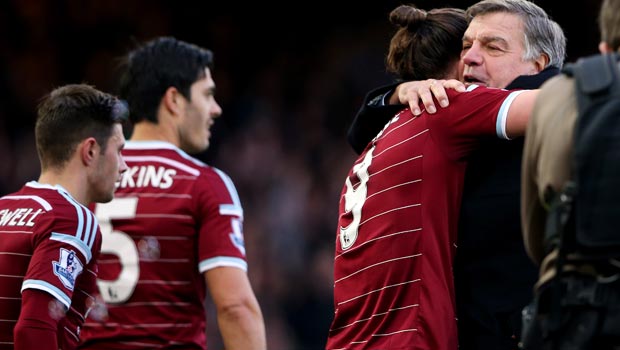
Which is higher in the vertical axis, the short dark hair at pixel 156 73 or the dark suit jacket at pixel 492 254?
the short dark hair at pixel 156 73

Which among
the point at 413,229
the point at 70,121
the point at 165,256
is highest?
the point at 70,121

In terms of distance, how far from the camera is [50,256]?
3719mm

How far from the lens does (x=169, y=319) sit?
4.69 metres

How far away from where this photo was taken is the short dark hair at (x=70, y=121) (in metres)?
4.22

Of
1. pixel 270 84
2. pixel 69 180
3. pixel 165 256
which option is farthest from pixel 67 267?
pixel 270 84

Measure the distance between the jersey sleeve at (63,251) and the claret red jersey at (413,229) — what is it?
0.96 m

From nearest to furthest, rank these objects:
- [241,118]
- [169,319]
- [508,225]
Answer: [508,225] → [169,319] → [241,118]

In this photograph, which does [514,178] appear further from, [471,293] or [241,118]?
[241,118]

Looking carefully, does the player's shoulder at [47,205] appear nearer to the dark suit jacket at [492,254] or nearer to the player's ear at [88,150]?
the player's ear at [88,150]

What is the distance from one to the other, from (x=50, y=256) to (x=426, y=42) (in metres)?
1.49

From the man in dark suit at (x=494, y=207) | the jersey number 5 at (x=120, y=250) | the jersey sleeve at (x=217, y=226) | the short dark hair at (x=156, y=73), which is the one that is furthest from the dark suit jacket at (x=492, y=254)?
the short dark hair at (x=156, y=73)

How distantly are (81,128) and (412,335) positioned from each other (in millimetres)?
1719

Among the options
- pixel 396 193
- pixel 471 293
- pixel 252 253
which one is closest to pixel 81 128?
pixel 396 193

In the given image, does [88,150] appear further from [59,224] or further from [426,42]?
[426,42]
